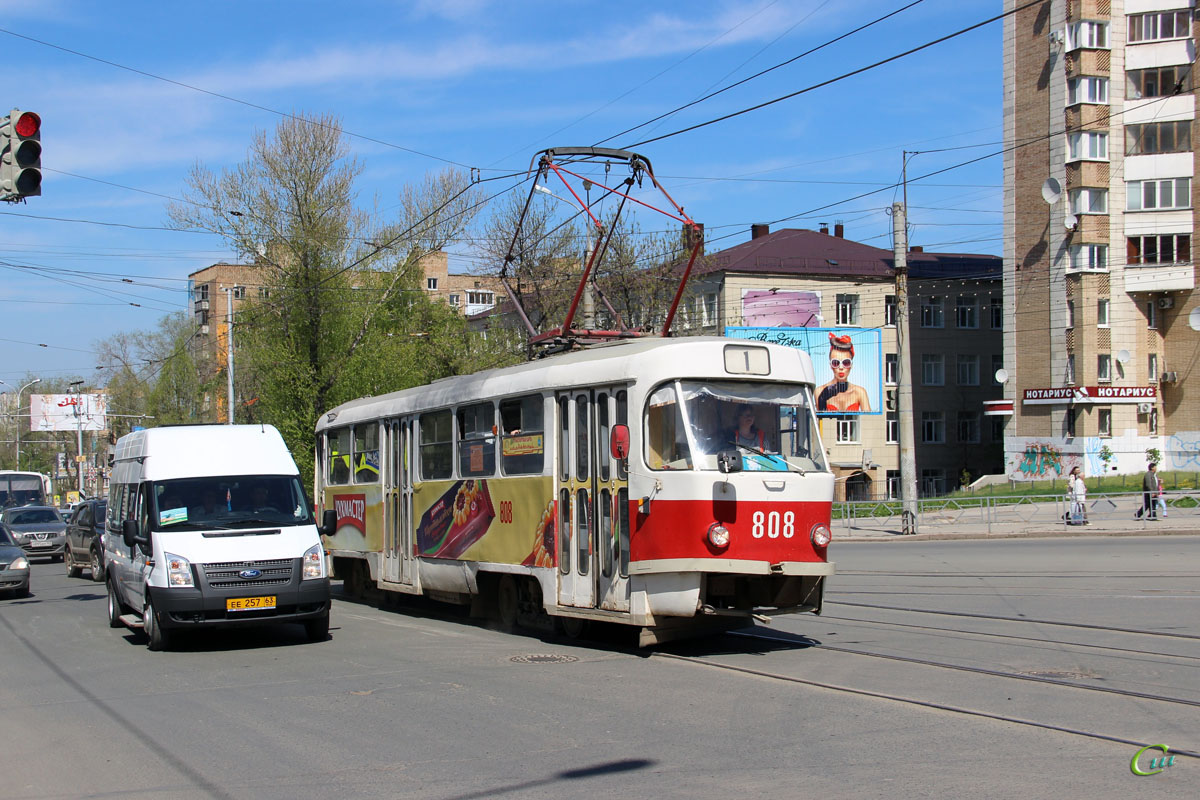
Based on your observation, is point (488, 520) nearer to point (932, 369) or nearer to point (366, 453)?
point (366, 453)

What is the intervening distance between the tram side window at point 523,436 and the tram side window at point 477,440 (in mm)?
314

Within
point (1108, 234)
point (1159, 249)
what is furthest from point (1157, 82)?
point (1159, 249)

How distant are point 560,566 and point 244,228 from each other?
30.7 metres

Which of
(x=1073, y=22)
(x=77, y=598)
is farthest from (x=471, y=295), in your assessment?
(x=77, y=598)

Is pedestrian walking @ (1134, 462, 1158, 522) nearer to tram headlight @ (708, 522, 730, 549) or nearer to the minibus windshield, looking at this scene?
tram headlight @ (708, 522, 730, 549)

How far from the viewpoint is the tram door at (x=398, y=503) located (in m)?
16.4

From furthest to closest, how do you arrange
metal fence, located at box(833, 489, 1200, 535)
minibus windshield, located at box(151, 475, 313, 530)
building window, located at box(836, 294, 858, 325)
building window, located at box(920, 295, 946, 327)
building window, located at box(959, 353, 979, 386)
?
building window, located at box(959, 353, 979, 386) < building window, located at box(920, 295, 946, 327) < building window, located at box(836, 294, 858, 325) < metal fence, located at box(833, 489, 1200, 535) < minibus windshield, located at box(151, 475, 313, 530)

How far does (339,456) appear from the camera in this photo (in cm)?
1948

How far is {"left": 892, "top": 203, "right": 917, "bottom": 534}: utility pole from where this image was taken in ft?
96.0

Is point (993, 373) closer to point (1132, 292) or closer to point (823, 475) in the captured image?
point (1132, 292)

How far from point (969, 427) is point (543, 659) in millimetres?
56824

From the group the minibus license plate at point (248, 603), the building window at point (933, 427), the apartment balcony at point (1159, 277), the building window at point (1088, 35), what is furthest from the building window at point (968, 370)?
the minibus license plate at point (248, 603)

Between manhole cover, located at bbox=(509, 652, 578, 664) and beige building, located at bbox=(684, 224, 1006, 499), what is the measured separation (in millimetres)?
43216
